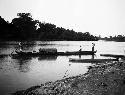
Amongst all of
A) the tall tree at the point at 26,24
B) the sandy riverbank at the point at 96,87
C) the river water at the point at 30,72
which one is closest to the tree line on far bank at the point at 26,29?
the tall tree at the point at 26,24

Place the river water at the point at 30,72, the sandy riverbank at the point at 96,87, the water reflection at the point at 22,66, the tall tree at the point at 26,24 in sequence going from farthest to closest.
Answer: the tall tree at the point at 26,24
the water reflection at the point at 22,66
the river water at the point at 30,72
the sandy riverbank at the point at 96,87

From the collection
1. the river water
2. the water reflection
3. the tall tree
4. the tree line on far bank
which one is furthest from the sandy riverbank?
the tall tree

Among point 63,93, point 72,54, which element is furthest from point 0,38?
point 63,93

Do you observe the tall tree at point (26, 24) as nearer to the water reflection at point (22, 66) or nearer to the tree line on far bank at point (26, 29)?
the tree line on far bank at point (26, 29)

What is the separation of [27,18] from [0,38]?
5617 cm

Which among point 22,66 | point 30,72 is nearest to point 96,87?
point 30,72

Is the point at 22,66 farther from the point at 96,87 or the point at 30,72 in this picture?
the point at 96,87

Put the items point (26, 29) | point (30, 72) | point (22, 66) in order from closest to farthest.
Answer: point (30, 72)
point (22, 66)
point (26, 29)

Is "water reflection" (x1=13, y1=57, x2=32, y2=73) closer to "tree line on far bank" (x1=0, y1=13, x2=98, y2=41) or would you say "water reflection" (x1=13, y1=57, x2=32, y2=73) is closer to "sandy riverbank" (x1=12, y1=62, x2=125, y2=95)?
"sandy riverbank" (x1=12, y1=62, x2=125, y2=95)

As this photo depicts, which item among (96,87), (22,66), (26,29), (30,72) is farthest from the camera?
(26,29)

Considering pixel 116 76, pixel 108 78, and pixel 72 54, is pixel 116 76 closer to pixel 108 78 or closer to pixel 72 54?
pixel 108 78

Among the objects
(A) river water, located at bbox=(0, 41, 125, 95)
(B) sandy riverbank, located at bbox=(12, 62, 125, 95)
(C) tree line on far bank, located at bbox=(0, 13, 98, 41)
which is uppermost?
(C) tree line on far bank, located at bbox=(0, 13, 98, 41)

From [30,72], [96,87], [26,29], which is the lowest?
[30,72]

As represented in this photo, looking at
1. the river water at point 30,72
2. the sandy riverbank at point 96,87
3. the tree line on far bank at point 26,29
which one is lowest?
the river water at point 30,72
